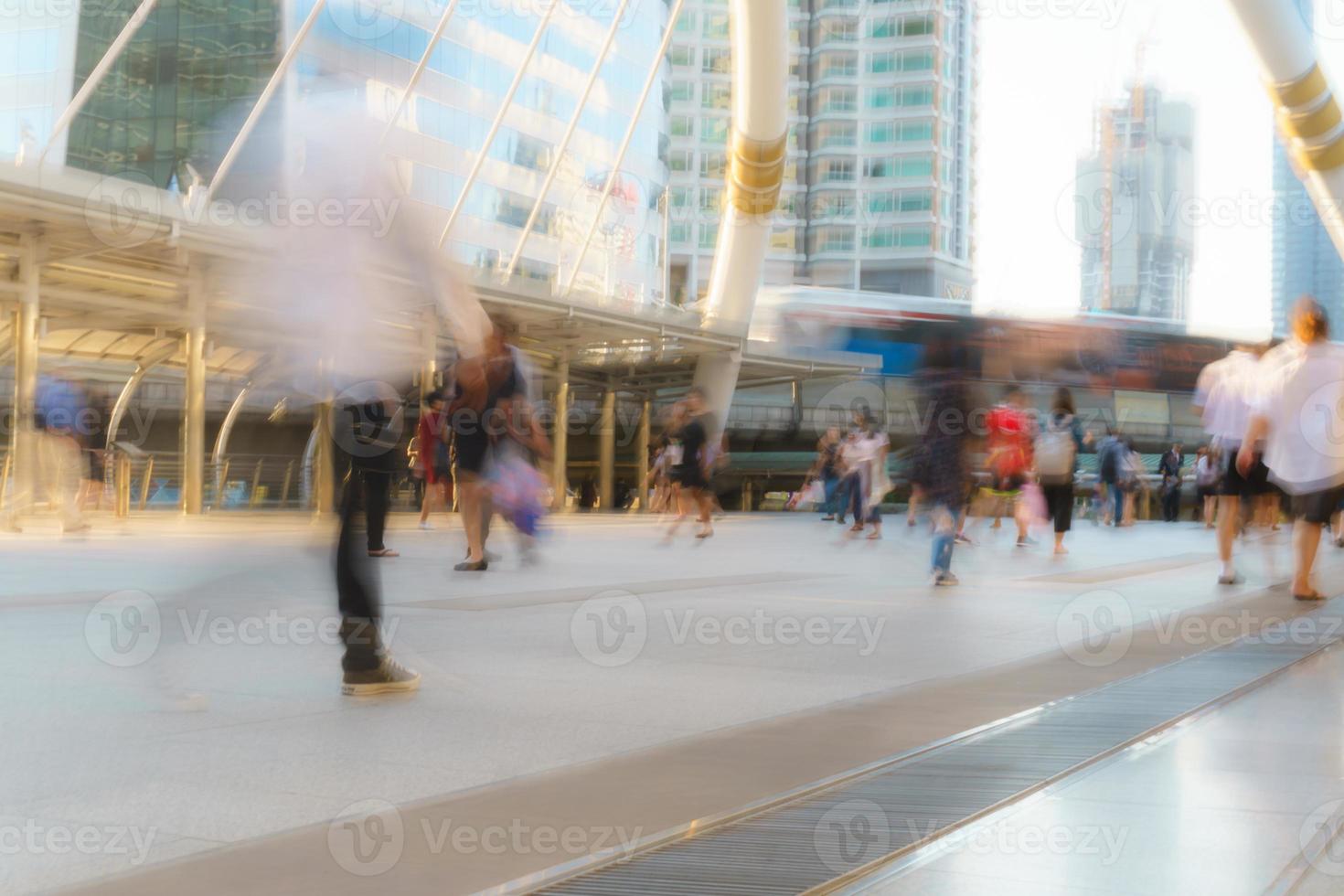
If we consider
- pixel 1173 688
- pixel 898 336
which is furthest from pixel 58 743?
pixel 898 336

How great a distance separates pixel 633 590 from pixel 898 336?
21.0 m

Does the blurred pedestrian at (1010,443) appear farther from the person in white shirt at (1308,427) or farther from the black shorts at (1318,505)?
the black shorts at (1318,505)

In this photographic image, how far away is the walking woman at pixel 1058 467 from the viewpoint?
14227 millimetres

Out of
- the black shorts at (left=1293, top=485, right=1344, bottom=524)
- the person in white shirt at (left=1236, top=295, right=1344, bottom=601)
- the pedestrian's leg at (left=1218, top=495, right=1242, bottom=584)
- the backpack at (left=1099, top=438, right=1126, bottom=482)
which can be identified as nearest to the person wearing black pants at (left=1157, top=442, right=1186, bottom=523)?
the backpack at (left=1099, top=438, right=1126, bottom=482)

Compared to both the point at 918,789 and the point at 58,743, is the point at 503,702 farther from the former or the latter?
the point at 918,789

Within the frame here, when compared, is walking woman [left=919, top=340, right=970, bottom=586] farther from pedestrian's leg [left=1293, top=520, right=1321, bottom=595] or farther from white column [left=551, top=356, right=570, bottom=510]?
white column [left=551, top=356, right=570, bottom=510]

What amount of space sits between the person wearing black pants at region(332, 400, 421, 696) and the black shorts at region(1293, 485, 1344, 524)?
588 centimetres

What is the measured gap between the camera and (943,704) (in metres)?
4.71

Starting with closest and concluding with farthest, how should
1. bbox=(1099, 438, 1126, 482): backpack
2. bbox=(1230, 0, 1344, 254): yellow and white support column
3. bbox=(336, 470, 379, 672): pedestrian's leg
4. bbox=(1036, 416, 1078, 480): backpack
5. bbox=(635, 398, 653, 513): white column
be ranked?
bbox=(336, 470, 379, 672): pedestrian's leg
bbox=(1036, 416, 1078, 480): backpack
bbox=(1099, 438, 1126, 482): backpack
bbox=(635, 398, 653, 513): white column
bbox=(1230, 0, 1344, 254): yellow and white support column

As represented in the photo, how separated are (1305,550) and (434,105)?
84.9 ft

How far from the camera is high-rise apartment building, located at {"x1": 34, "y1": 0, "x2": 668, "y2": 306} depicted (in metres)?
4.65

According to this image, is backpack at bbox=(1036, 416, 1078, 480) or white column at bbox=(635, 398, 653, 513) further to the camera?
white column at bbox=(635, 398, 653, 513)

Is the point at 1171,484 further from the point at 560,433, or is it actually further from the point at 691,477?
the point at 691,477

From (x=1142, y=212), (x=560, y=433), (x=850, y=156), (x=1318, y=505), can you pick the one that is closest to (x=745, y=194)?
(x=560, y=433)
